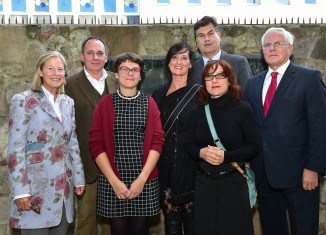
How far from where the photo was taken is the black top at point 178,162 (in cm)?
355

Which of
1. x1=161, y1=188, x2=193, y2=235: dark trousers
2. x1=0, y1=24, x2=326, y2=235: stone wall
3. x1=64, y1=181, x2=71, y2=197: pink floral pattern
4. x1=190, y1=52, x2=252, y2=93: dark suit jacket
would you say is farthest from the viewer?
x1=0, y1=24, x2=326, y2=235: stone wall

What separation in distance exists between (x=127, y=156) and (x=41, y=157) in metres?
0.64

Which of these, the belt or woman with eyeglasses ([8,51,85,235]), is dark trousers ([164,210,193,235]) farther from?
woman with eyeglasses ([8,51,85,235])

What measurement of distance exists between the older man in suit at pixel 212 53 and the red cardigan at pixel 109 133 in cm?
77

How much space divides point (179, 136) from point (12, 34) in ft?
6.80

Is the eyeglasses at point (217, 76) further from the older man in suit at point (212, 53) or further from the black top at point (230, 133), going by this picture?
the older man in suit at point (212, 53)

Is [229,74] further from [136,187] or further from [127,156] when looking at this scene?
[136,187]

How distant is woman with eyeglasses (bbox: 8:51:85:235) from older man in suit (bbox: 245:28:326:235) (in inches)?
62.1

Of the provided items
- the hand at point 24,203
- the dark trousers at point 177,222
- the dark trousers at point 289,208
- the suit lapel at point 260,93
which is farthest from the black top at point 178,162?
the hand at point 24,203

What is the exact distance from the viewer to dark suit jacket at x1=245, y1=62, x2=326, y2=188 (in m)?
3.36

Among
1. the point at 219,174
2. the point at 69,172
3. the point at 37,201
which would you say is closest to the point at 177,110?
the point at 219,174

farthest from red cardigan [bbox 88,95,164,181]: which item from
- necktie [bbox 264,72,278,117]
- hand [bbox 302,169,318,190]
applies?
hand [bbox 302,169,318,190]

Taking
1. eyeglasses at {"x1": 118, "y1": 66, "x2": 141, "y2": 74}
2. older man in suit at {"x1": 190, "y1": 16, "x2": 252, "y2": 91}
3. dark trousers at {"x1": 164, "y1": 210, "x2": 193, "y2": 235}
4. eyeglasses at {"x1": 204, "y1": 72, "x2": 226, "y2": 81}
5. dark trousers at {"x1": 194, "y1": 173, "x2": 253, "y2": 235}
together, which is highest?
older man in suit at {"x1": 190, "y1": 16, "x2": 252, "y2": 91}

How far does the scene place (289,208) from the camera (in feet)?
11.7
